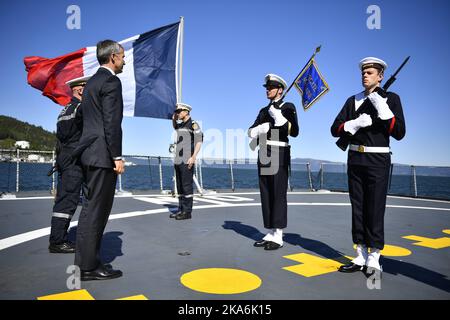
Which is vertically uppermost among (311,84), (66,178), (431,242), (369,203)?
(311,84)

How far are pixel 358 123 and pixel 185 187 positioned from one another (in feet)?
12.4

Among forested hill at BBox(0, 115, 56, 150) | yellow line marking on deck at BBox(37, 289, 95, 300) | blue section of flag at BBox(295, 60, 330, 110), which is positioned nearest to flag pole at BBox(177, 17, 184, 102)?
blue section of flag at BBox(295, 60, 330, 110)

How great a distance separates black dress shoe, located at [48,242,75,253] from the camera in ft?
11.6

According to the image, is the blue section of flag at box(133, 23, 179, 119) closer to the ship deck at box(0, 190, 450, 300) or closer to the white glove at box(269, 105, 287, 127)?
the ship deck at box(0, 190, 450, 300)

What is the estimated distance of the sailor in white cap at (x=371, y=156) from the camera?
2.91 metres

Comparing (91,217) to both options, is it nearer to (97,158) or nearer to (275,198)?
(97,158)

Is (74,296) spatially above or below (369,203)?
below

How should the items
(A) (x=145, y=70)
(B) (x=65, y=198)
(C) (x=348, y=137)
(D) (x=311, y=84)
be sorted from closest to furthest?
(C) (x=348, y=137) → (B) (x=65, y=198) → (D) (x=311, y=84) → (A) (x=145, y=70)

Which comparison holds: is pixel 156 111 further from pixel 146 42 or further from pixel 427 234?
pixel 427 234

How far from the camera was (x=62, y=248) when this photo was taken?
357 cm

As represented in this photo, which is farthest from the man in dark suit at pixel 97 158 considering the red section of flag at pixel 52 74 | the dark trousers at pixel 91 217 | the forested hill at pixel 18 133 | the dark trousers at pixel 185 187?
the forested hill at pixel 18 133

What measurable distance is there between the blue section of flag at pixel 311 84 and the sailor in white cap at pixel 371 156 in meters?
1.36

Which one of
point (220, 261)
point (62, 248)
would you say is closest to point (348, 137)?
point (220, 261)

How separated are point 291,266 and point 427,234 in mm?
3114
